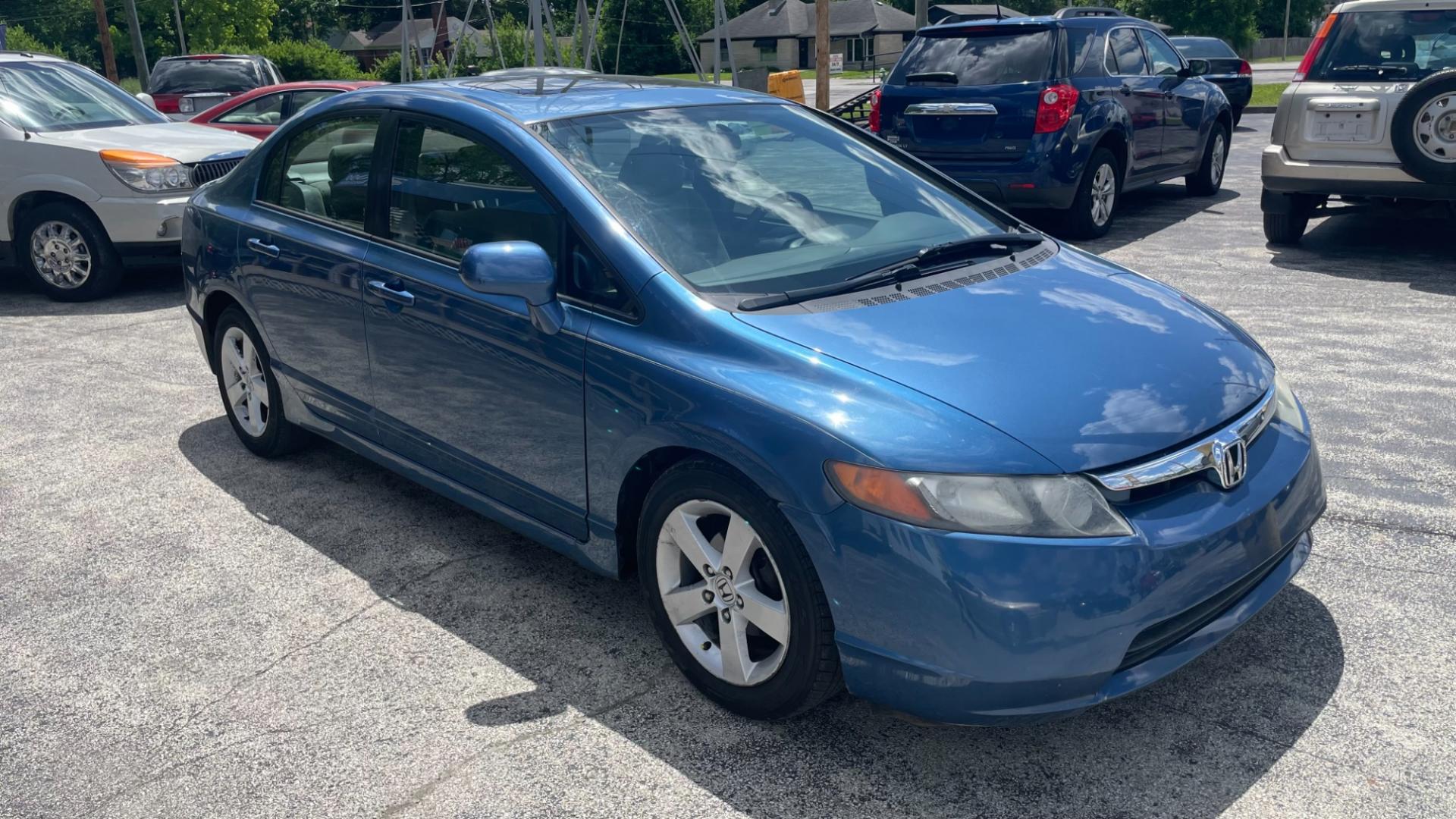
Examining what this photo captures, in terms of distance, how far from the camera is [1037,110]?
371 inches

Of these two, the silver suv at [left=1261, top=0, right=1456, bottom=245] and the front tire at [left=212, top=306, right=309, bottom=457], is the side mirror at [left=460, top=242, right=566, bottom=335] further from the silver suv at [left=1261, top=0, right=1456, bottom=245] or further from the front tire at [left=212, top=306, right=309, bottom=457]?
the silver suv at [left=1261, top=0, right=1456, bottom=245]

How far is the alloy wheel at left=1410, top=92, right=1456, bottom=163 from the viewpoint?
7707mm

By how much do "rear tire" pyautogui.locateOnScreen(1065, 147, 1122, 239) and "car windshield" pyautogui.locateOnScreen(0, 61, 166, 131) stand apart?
743cm

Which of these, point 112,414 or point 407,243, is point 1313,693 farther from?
point 112,414

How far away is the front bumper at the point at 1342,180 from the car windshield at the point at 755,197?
5173 millimetres

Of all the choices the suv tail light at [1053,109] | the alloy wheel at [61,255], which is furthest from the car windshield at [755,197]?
the alloy wheel at [61,255]

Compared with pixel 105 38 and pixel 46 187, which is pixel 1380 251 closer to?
pixel 46 187

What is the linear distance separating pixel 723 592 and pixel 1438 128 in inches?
266

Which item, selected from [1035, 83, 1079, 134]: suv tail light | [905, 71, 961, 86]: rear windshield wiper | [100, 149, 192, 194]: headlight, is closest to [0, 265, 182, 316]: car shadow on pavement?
[100, 149, 192, 194]: headlight

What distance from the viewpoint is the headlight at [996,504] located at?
2.74m

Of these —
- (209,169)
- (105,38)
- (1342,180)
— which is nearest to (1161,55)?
(1342,180)

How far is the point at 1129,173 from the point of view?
34.2ft

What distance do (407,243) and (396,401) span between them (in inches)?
21.2

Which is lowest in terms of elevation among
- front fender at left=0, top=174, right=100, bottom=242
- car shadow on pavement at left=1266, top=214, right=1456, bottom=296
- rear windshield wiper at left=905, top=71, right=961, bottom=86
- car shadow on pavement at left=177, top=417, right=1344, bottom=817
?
car shadow on pavement at left=177, top=417, right=1344, bottom=817
